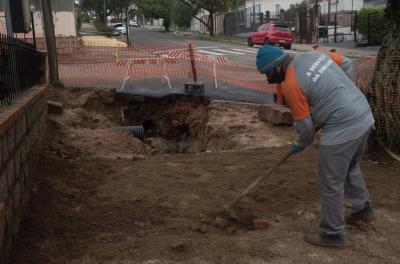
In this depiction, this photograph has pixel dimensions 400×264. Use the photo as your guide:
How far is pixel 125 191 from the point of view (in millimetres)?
5703

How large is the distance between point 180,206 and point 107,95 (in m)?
7.32

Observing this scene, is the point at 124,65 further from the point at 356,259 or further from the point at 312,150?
the point at 356,259

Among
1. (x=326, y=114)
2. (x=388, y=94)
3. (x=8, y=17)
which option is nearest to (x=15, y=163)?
(x=326, y=114)

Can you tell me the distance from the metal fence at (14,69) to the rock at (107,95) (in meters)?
4.54

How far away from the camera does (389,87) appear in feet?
21.1

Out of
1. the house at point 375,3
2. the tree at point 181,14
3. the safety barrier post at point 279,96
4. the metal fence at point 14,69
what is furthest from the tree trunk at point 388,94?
the tree at point 181,14

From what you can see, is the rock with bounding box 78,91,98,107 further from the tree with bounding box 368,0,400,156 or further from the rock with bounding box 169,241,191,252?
the rock with bounding box 169,241,191,252

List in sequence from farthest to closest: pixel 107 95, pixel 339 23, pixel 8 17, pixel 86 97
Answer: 1. pixel 339 23
2. pixel 107 95
3. pixel 86 97
4. pixel 8 17

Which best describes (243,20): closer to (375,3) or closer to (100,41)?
(375,3)

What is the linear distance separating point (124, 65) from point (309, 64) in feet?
36.9

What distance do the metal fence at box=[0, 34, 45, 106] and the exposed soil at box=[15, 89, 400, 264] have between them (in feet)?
3.59

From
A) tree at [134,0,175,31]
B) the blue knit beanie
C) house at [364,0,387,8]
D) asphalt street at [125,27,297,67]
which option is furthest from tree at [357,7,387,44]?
tree at [134,0,175,31]

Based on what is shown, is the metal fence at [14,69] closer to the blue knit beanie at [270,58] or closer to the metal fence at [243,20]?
the blue knit beanie at [270,58]

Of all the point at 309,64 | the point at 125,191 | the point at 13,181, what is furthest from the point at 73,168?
the point at 309,64
